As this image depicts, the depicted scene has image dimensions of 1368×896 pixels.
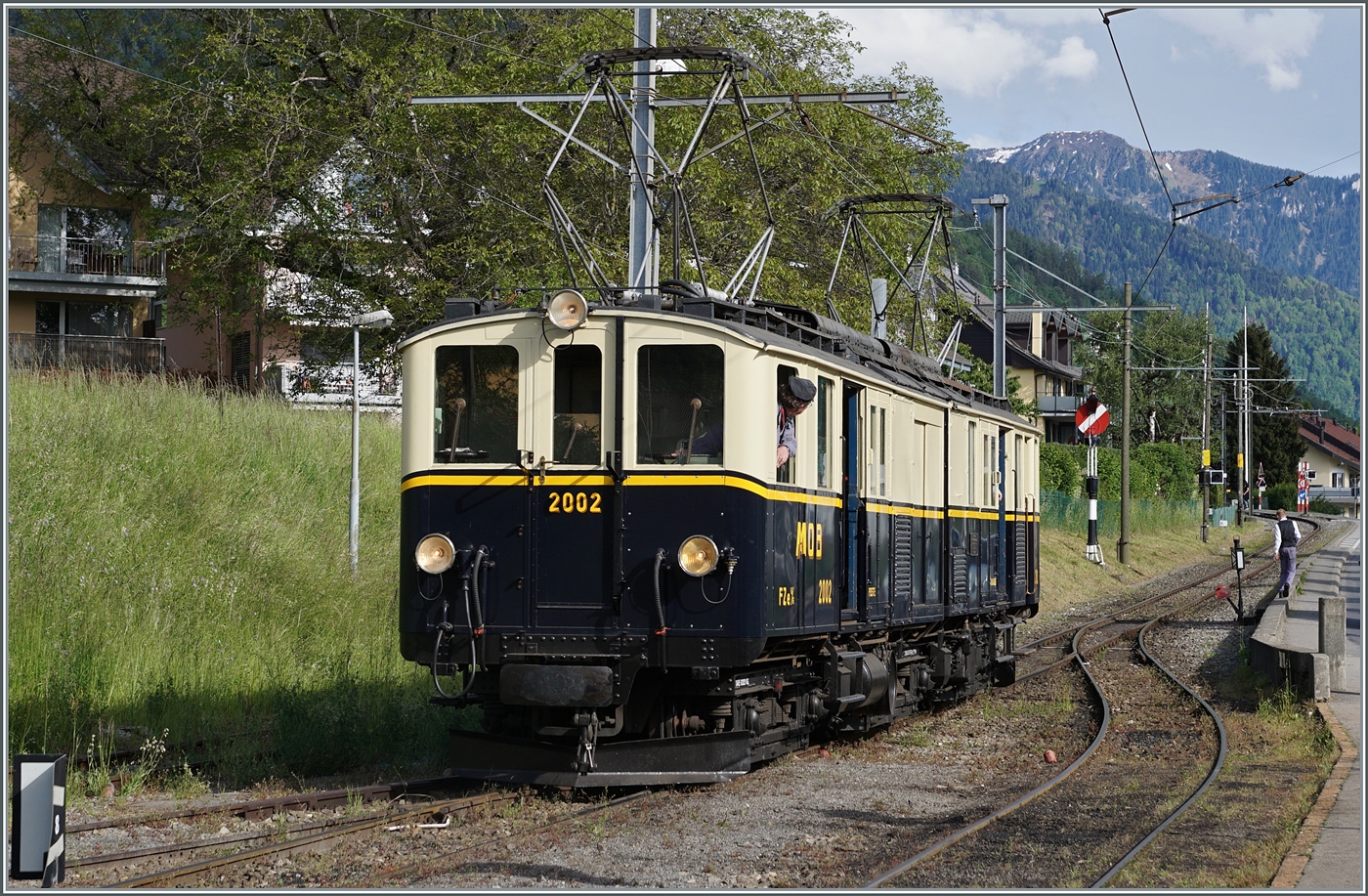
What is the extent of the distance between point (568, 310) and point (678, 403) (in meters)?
0.96

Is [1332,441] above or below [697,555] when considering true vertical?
above

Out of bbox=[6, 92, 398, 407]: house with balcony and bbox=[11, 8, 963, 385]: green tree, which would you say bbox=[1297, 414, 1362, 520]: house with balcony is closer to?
bbox=[11, 8, 963, 385]: green tree

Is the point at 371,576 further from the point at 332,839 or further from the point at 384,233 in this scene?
the point at 384,233

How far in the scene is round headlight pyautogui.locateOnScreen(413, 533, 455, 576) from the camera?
950cm

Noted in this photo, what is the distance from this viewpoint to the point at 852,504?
11.1 meters

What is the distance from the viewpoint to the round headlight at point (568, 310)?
945 centimetres

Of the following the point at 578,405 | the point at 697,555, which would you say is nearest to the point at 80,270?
the point at 578,405

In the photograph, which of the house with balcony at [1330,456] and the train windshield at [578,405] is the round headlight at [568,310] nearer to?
the train windshield at [578,405]

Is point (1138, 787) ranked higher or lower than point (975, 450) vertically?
lower

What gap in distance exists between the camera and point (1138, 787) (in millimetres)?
10391

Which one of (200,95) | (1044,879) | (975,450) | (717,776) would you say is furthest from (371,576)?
(200,95)

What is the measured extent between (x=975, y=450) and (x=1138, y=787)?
5.20 metres

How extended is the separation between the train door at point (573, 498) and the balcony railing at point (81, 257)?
28.4 m

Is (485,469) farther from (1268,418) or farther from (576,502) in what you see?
(1268,418)
